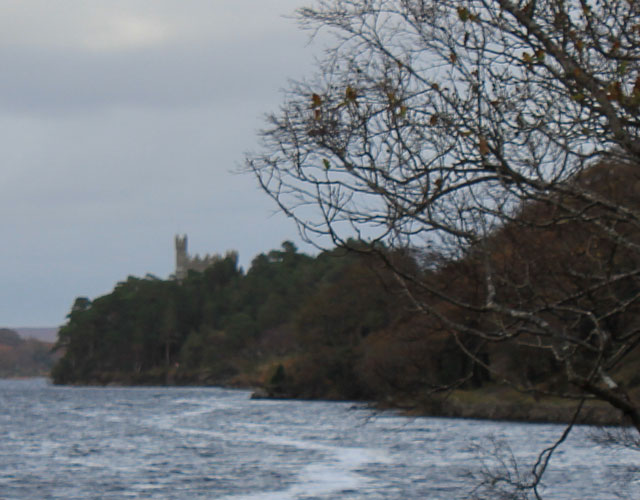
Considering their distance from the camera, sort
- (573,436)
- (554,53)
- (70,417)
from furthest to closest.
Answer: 1. (70,417)
2. (573,436)
3. (554,53)

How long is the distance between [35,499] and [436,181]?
2049 cm

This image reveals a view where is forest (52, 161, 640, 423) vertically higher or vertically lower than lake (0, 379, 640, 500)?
higher

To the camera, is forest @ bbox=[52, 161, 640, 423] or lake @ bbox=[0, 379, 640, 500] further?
forest @ bbox=[52, 161, 640, 423]

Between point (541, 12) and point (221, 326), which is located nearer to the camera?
point (541, 12)

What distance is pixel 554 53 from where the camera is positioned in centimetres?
769

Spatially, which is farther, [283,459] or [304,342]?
[304,342]

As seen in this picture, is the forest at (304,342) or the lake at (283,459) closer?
the lake at (283,459)

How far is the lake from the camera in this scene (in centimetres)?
2684

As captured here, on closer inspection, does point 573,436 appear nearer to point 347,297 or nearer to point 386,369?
point 386,369

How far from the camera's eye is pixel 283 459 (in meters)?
36.4

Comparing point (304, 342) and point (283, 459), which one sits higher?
point (304, 342)

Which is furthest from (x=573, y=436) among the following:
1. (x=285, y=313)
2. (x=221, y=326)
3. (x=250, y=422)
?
(x=221, y=326)

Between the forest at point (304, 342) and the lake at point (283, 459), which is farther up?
the forest at point (304, 342)

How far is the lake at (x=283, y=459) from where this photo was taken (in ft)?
88.1
